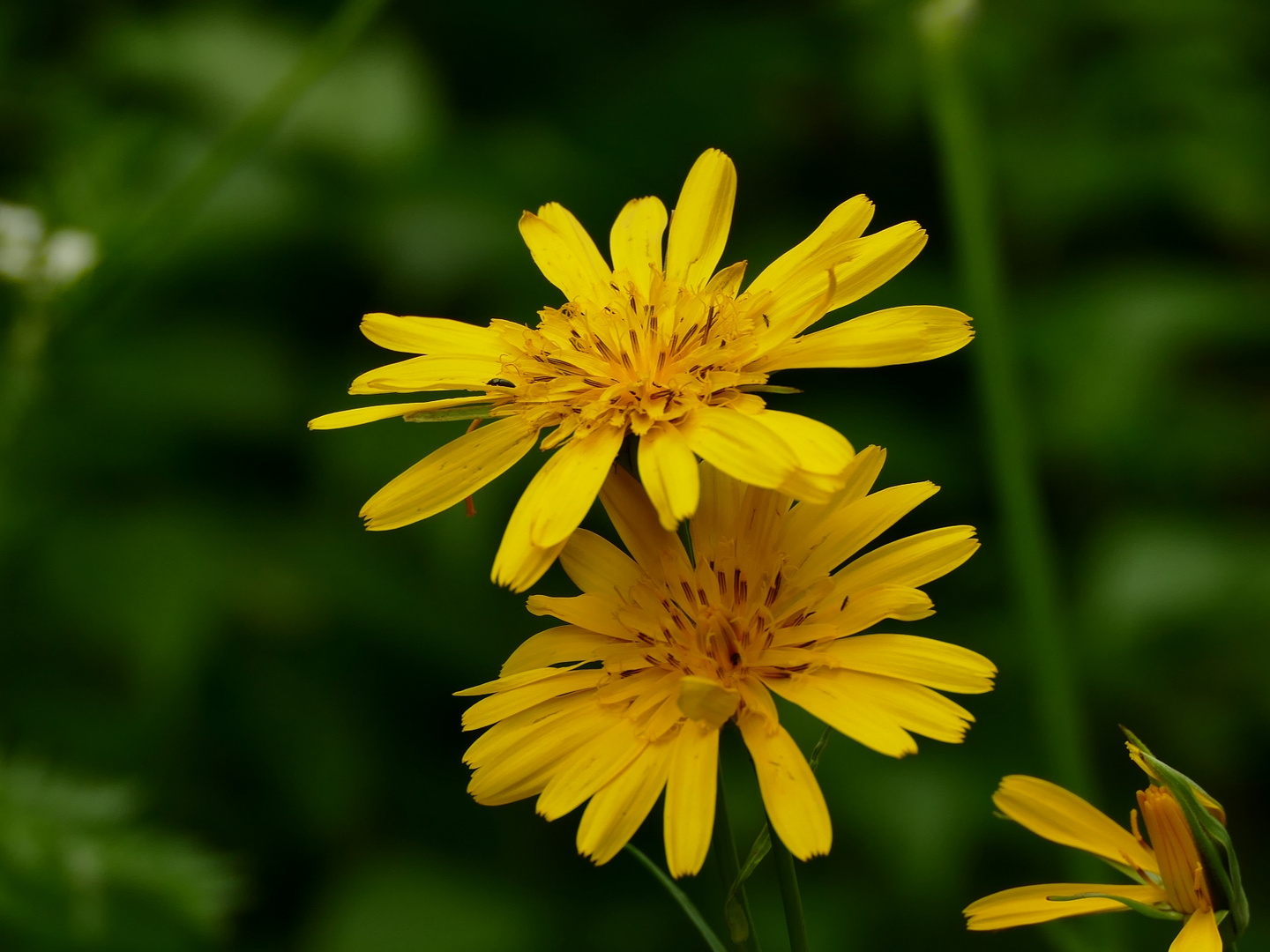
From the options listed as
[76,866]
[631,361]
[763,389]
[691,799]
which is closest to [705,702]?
[691,799]

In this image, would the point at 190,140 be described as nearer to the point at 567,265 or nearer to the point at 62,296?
the point at 62,296

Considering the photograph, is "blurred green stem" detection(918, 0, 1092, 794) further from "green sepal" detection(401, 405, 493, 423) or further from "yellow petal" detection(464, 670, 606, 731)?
"green sepal" detection(401, 405, 493, 423)

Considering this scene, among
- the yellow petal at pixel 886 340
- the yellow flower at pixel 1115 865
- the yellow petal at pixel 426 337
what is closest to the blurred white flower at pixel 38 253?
the yellow petal at pixel 426 337

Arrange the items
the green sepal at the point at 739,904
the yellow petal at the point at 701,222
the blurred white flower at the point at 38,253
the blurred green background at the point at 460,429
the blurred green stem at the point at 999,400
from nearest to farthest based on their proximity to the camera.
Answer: the green sepal at the point at 739,904 < the yellow petal at the point at 701,222 < the blurred green stem at the point at 999,400 < the blurred white flower at the point at 38,253 < the blurred green background at the point at 460,429

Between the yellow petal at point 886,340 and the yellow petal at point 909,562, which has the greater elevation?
the yellow petal at point 886,340

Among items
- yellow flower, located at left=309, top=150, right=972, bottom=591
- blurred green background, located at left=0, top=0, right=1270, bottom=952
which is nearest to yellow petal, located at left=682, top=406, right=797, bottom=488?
yellow flower, located at left=309, top=150, right=972, bottom=591

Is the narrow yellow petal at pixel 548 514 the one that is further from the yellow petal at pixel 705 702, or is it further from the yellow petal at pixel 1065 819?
the yellow petal at pixel 1065 819
